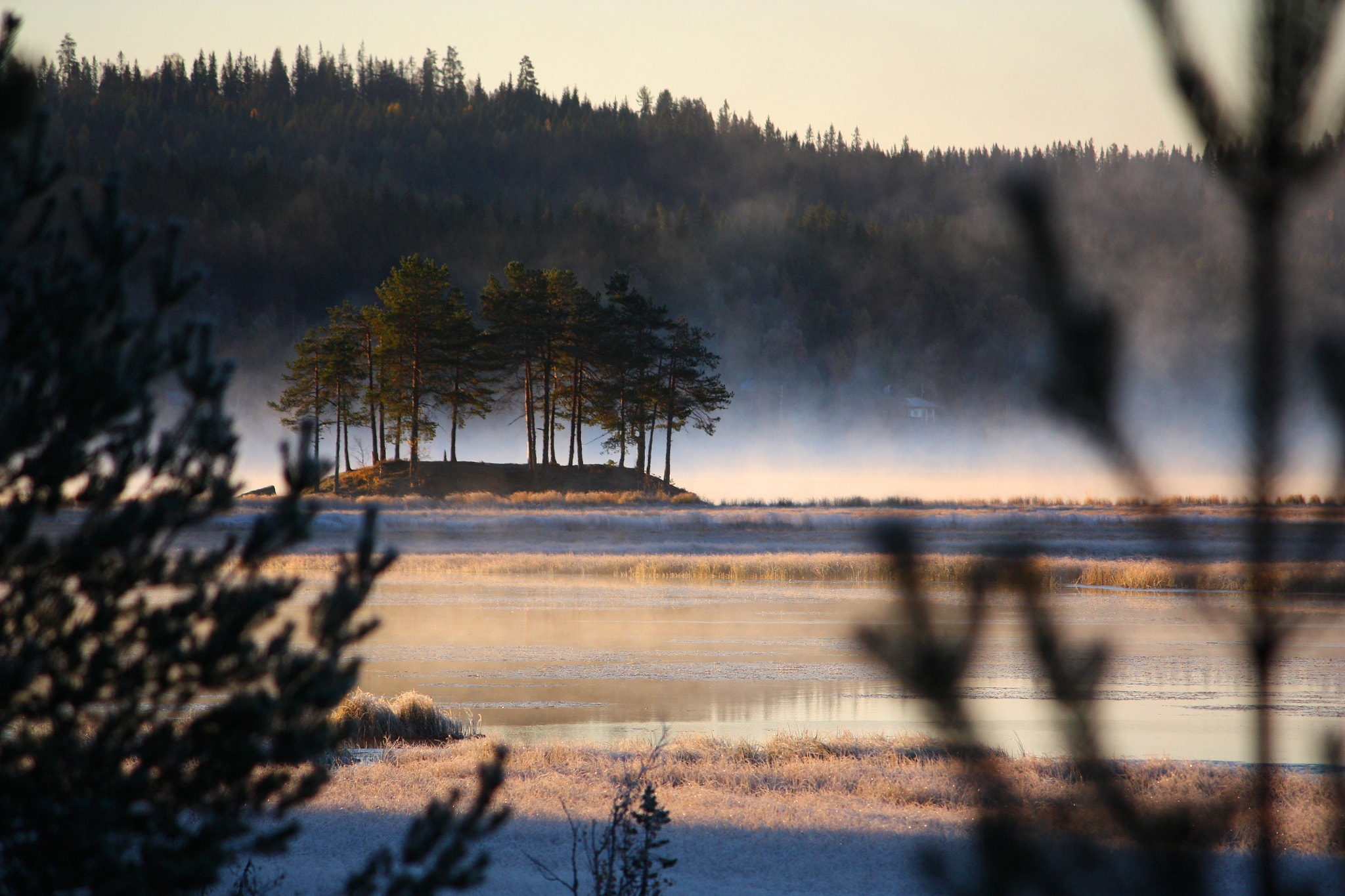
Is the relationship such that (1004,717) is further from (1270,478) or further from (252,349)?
(252,349)

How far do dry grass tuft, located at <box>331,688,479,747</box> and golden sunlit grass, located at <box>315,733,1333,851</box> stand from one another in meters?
1.17

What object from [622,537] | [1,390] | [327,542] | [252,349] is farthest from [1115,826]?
[252,349]

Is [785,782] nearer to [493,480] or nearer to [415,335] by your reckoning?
[493,480]

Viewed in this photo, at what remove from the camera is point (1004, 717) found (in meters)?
15.0

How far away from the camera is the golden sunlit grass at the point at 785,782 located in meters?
9.04

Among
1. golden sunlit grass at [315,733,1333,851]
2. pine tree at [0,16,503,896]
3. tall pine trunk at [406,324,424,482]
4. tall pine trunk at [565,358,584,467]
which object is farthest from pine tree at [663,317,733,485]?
pine tree at [0,16,503,896]

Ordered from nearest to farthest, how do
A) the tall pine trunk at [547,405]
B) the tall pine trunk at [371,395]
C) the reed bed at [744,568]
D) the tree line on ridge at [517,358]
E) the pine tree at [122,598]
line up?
the pine tree at [122,598] < the reed bed at [744,568] < the tree line on ridge at [517,358] < the tall pine trunk at [547,405] < the tall pine trunk at [371,395]

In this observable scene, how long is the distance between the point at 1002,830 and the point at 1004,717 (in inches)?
532

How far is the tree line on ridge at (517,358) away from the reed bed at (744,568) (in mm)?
28489

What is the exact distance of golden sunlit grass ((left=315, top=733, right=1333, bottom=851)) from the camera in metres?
9.04

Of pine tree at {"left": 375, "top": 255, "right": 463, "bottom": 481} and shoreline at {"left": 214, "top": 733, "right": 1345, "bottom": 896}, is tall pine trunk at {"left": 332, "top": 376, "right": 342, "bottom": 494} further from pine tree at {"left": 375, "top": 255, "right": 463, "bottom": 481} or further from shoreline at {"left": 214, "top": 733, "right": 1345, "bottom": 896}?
shoreline at {"left": 214, "top": 733, "right": 1345, "bottom": 896}

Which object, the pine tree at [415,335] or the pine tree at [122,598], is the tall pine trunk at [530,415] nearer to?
the pine tree at [415,335]

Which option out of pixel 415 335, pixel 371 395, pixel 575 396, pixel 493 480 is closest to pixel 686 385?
pixel 575 396

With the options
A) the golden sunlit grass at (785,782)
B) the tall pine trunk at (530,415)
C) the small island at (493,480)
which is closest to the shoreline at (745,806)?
the golden sunlit grass at (785,782)
